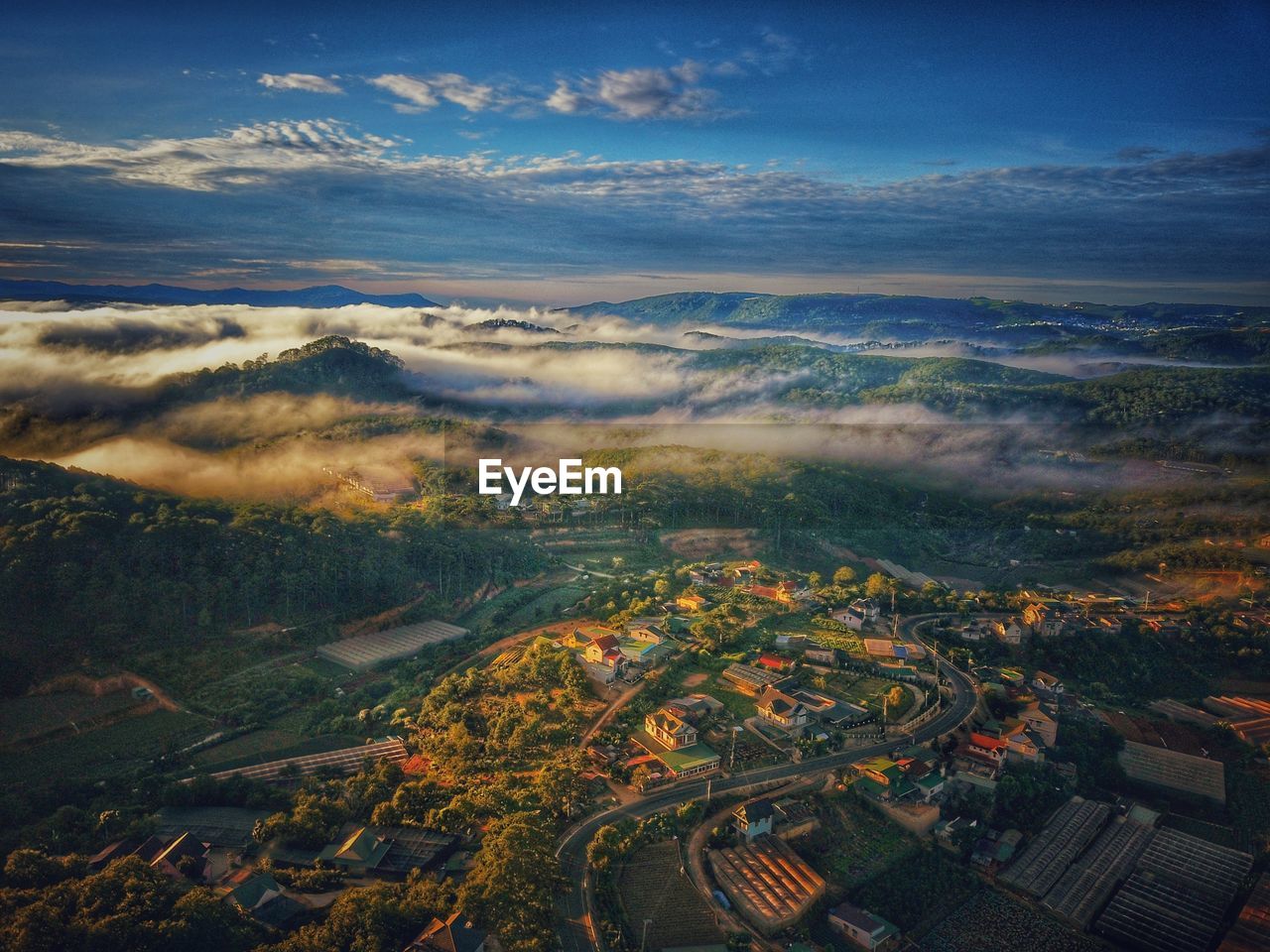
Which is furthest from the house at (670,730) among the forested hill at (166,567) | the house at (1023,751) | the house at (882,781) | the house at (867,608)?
the forested hill at (166,567)

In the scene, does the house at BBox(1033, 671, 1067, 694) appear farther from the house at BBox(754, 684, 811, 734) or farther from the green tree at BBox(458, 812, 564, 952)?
the green tree at BBox(458, 812, 564, 952)

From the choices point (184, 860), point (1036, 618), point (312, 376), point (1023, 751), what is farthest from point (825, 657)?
point (312, 376)

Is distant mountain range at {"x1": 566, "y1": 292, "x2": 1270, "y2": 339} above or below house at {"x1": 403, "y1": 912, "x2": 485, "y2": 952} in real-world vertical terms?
above

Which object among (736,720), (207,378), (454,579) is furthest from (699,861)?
(207,378)

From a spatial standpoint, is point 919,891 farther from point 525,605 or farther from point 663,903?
point 525,605

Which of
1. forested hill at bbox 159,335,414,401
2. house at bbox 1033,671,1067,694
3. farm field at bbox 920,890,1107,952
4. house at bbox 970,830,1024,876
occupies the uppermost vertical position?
forested hill at bbox 159,335,414,401

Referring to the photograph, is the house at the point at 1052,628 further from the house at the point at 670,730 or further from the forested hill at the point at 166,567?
the forested hill at the point at 166,567

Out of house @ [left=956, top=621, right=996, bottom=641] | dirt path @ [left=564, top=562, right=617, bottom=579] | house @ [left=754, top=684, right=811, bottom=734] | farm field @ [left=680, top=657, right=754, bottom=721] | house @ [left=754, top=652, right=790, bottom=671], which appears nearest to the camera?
house @ [left=754, top=684, right=811, bottom=734]

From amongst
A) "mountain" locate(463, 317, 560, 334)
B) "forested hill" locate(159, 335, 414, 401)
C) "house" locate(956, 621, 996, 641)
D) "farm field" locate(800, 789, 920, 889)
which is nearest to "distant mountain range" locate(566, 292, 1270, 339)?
"mountain" locate(463, 317, 560, 334)

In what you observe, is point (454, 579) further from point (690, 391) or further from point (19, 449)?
point (690, 391)

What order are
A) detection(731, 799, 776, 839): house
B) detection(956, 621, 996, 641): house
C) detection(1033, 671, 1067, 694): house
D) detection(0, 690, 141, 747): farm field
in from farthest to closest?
detection(956, 621, 996, 641): house, detection(1033, 671, 1067, 694): house, detection(0, 690, 141, 747): farm field, detection(731, 799, 776, 839): house
